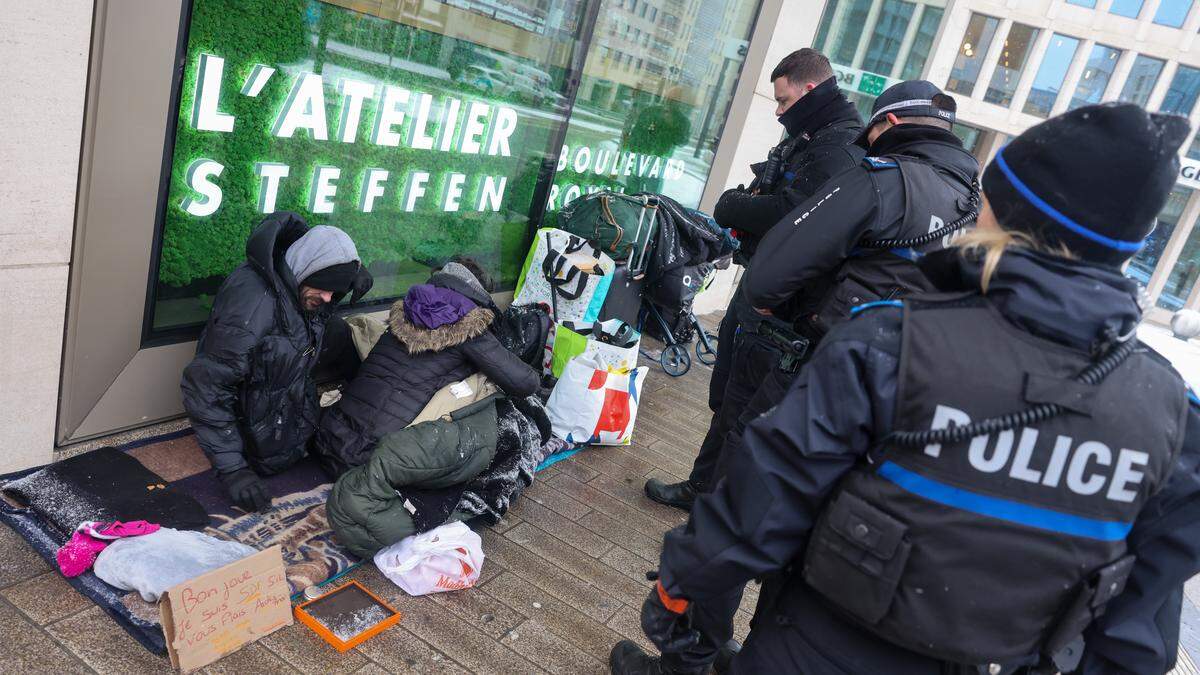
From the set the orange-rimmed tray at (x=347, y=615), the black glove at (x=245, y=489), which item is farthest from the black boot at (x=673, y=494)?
the black glove at (x=245, y=489)

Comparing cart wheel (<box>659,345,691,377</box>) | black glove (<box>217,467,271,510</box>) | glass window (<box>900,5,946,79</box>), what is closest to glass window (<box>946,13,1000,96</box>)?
glass window (<box>900,5,946,79</box>)

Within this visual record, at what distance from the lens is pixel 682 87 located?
7.36 m

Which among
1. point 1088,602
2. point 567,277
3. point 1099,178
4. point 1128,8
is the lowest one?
point 567,277

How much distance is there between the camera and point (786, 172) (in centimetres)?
406

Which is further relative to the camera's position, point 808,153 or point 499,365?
point 808,153

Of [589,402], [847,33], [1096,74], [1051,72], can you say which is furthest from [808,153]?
[1096,74]

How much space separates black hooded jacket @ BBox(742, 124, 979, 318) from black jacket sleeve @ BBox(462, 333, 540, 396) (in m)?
1.19

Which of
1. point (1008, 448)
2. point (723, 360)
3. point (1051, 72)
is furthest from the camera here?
point (1051, 72)

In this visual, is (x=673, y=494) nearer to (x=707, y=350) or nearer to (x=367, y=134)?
A: (x=367, y=134)

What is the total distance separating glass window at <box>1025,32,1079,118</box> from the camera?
26531 mm

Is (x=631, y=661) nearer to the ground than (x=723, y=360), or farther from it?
nearer to the ground

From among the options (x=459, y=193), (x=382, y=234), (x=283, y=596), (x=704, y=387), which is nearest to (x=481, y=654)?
(x=283, y=596)

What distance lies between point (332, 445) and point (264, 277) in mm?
817

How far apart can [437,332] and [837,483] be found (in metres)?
2.26
